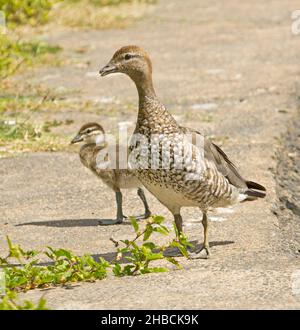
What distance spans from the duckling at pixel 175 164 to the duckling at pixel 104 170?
955mm

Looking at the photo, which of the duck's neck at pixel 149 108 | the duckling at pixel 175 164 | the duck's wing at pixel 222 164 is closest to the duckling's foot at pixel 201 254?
the duckling at pixel 175 164

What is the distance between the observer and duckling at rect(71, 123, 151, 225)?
26.1ft

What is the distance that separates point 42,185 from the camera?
8.81 m

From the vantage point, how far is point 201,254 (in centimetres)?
678

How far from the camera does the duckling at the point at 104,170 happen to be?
314 inches

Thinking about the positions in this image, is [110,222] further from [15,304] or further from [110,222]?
[15,304]

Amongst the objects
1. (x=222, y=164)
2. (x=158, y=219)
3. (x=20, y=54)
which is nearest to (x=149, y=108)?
(x=222, y=164)

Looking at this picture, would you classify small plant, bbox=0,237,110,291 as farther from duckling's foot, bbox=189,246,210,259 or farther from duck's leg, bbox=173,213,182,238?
duck's leg, bbox=173,213,182,238

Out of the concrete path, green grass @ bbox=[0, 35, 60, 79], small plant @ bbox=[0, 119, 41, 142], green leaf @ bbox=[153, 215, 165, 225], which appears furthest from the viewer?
green grass @ bbox=[0, 35, 60, 79]

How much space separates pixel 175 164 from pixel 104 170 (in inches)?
69.5

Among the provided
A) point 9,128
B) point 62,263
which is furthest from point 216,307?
point 9,128

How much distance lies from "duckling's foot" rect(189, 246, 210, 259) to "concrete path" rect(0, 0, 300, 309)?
82 millimetres

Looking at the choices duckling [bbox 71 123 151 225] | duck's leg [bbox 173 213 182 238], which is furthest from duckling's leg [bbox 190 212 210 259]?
duckling [bbox 71 123 151 225]

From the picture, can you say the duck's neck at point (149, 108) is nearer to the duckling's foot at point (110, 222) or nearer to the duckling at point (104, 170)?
the duckling at point (104, 170)
